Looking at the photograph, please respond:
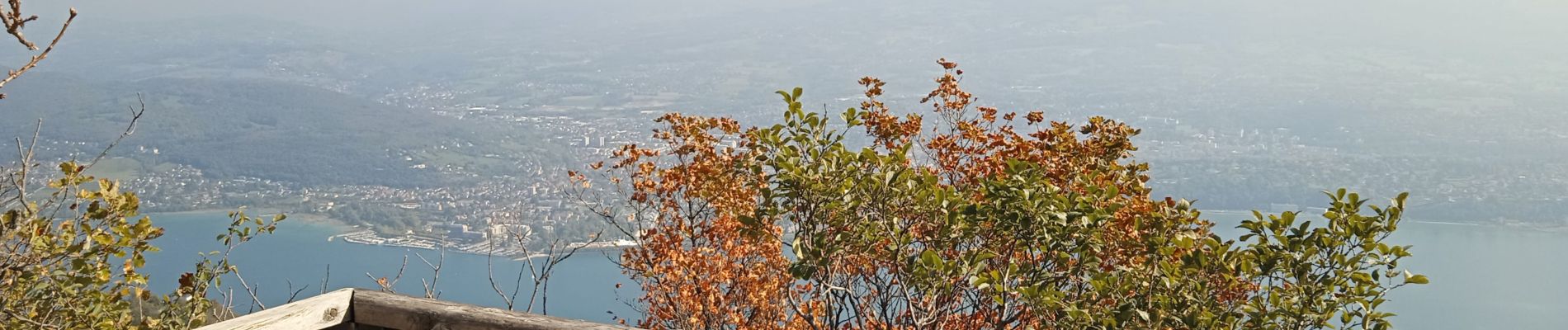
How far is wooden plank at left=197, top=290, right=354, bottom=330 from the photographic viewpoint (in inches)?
73.9

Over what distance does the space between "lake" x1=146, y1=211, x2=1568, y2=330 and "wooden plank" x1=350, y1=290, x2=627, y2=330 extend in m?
17.3

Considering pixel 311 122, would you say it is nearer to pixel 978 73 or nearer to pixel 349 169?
pixel 349 169

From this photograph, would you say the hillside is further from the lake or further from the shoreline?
the lake

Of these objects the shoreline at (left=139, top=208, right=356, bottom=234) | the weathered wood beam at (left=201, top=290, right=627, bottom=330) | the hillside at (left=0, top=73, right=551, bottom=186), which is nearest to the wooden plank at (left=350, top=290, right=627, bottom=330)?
the weathered wood beam at (left=201, top=290, right=627, bottom=330)

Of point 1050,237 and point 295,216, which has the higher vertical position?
point 1050,237

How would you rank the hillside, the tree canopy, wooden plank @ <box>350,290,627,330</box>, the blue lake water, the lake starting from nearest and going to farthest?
wooden plank @ <box>350,290,627,330</box>, the tree canopy, the blue lake water, the lake, the hillside

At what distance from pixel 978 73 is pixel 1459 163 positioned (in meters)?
28.5

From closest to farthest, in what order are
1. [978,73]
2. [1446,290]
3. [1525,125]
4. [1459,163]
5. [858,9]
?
[1446,290], [1459,163], [1525,125], [978,73], [858,9]

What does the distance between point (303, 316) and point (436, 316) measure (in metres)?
0.23

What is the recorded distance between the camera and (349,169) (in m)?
42.1

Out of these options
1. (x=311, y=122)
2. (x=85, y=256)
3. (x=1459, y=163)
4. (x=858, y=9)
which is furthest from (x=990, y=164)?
(x=858, y=9)

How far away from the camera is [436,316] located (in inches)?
78.7

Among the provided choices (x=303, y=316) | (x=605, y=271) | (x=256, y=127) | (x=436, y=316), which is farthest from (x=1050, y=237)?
(x=256, y=127)

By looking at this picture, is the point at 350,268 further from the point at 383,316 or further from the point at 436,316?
the point at 436,316
